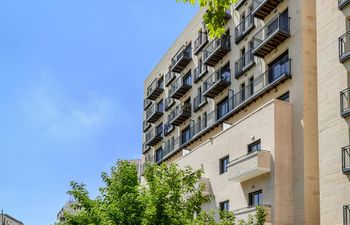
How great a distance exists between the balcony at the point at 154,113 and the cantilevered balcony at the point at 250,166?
22.3m

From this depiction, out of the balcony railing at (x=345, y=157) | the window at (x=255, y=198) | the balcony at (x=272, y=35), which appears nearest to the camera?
the balcony railing at (x=345, y=157)

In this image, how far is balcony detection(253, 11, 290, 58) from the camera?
30.4m

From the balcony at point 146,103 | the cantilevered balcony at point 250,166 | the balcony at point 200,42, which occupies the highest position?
the balcony at point 200,42

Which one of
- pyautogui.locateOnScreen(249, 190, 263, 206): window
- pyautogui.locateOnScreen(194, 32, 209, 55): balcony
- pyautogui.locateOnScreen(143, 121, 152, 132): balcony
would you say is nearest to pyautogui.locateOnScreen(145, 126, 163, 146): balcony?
pyautogui.locateOnScreen(143, 121, 152, 132): balcony

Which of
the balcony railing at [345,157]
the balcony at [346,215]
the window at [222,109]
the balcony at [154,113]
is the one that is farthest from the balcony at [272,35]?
the balcony at [154,113]

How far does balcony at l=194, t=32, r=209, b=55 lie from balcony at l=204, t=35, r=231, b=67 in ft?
4.16

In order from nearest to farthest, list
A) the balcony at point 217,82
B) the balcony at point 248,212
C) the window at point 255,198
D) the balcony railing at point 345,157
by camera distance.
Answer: the balcony railing at point 345,157 < the balcony at point 248,212 < the window at point 255,198 < the balcony at point 217,82

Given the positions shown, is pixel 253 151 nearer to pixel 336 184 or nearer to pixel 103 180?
pixel 336 184

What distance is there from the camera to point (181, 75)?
4747 cm

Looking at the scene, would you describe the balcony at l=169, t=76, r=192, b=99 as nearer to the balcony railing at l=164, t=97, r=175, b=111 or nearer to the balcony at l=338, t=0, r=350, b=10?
the balcony railing at l=164, t=97, r=175, b=111

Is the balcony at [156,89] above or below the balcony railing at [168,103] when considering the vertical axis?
above

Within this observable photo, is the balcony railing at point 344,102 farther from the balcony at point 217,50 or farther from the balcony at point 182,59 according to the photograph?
the balcony at point 182,59

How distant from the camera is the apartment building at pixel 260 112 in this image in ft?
88.8

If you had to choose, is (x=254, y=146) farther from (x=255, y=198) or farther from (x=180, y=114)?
(x=180, y=114)
